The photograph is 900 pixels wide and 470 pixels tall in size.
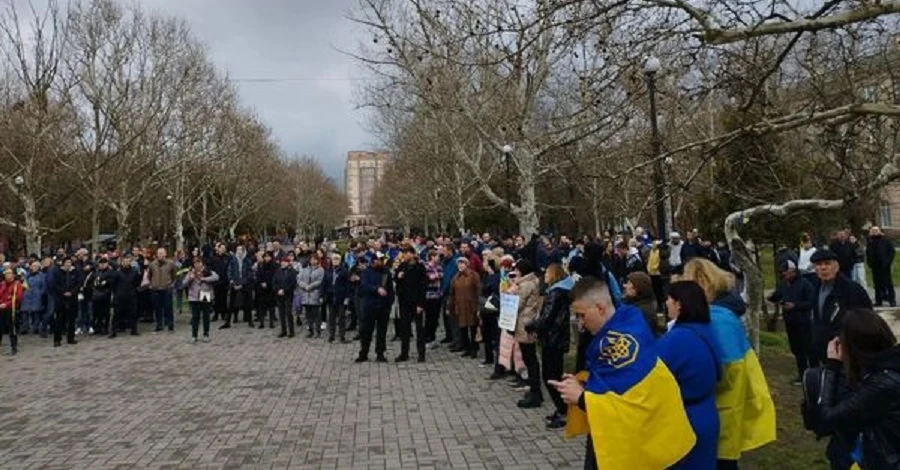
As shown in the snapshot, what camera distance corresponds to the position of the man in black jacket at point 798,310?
378 inches

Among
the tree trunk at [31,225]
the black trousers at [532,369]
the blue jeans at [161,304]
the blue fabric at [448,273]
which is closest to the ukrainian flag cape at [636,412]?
the black trousers at [532,369]

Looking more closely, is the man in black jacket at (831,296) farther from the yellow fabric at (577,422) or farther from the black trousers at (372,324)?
the black trousers at (372,324)

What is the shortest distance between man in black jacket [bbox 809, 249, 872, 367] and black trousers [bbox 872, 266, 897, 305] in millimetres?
11557

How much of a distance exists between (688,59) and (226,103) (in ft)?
111

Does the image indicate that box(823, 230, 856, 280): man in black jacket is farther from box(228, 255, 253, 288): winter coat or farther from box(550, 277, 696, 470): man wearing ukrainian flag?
box(550, 277, 696, 470): man wearing ukrainian flag

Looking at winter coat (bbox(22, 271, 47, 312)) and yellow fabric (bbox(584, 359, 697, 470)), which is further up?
winter coat (bbox(22, 271, 47, 312))

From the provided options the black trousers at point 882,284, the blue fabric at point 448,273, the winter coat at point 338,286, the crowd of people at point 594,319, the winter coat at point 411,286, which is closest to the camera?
the crowd of people at point 594,319

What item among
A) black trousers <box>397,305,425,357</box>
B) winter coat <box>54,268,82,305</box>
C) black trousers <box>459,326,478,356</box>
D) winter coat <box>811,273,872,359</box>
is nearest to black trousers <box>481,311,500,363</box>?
black trousers <box>459,326,478,356</box>

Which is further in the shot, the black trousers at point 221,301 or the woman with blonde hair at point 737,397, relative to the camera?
the black trousers at point 221,301

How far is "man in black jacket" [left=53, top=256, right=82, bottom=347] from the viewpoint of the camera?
1574cm

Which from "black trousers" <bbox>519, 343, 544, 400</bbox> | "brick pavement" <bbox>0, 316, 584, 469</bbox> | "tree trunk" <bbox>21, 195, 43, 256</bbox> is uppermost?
"tree trunk" <bbox>21, 195, 43, 256</bbox>

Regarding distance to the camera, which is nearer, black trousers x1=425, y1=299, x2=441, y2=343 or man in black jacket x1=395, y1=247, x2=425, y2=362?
man in black jacket x1=395, y1=247, x2=425, y2=362

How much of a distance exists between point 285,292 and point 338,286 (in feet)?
5.95

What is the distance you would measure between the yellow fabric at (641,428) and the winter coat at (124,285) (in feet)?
51.2
